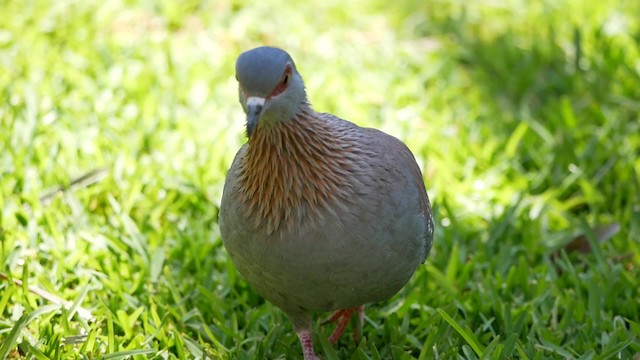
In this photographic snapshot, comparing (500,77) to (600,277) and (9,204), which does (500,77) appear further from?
(9,204)

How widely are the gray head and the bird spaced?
0.04 feet

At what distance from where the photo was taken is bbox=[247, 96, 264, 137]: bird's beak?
2.95 meters

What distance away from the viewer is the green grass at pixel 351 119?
12.6 feet

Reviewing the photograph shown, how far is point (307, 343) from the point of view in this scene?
370 cm

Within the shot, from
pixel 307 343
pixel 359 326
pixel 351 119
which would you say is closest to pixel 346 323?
pixel 359 326

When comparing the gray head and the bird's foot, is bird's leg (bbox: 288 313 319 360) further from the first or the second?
the gray head

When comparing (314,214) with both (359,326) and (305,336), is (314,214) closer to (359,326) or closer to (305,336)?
(305,336)

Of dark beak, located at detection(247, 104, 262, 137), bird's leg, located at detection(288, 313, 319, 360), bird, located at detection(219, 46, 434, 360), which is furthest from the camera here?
bird's leg, located at detection(288, 313, 319, 360)

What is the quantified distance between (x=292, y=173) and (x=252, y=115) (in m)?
0.44

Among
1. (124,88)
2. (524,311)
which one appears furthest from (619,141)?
(124,88)

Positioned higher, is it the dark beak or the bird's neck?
the dark beak

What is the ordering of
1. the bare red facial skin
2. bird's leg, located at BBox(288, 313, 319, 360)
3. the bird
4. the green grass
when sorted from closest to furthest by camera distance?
the bare red facial skin < the bird < bird's leg, located at BBox(288, 313, 319, 360) < the green grass

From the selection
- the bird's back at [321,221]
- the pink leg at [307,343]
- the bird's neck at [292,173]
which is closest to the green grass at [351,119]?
the pink leg at [307,343]

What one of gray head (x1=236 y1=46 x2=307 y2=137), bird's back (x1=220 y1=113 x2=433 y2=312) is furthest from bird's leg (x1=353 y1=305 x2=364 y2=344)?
gray head (x1=236 y1=46 x2=307 y2=137)
